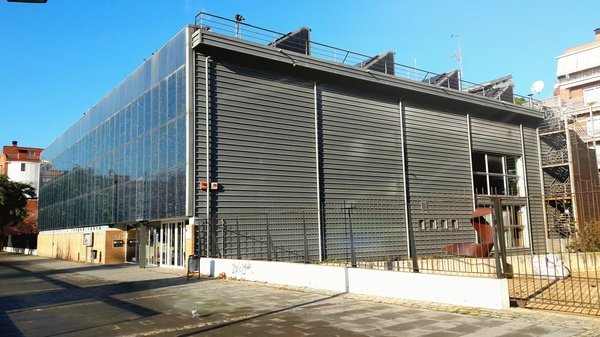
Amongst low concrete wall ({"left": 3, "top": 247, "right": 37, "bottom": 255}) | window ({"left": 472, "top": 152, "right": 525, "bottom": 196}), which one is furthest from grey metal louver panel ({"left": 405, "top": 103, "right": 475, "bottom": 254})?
low concrete wall ({"left": 3, "top": 247, "right": 37, "bottom": 255})

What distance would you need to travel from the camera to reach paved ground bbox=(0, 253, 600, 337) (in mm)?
7441

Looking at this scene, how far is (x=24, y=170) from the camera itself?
76.8 m

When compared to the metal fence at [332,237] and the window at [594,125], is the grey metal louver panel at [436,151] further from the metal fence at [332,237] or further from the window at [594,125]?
the window at [594,125]

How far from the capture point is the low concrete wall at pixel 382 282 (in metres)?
8.96

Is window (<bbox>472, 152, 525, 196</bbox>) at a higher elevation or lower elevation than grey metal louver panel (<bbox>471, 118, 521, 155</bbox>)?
lower

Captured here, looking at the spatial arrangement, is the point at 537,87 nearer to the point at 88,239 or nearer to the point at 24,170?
the point at 88,239

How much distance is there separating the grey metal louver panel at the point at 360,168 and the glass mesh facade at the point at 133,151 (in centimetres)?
620

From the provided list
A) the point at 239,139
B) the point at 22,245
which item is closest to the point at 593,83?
the point at 239,139

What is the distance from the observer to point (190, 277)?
16281 mm

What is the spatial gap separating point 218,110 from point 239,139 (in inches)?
54.3

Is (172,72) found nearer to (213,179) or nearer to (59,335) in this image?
(213,179)

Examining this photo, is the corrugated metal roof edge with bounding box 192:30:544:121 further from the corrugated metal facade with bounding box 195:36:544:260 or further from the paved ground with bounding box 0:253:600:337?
the paved ground with bounding box 0:253:600:337

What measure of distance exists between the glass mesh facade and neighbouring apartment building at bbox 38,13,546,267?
0.11 metres

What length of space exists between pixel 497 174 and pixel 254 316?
22.2 meters
